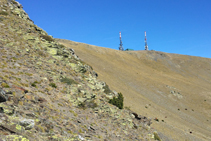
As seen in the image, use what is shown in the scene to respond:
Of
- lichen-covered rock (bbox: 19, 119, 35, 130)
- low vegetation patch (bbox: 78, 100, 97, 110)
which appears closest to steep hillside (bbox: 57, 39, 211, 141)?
low vegetation patch (bbox: 78, 100, 97, 110)

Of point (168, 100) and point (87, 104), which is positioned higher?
point (87, 104)

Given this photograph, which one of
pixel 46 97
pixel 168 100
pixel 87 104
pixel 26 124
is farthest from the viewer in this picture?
pixel 168 100

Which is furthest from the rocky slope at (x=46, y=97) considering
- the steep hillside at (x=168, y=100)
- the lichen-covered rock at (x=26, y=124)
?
the steep hillside at (x=168, y=100)

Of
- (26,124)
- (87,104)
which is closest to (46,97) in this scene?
(87,104)

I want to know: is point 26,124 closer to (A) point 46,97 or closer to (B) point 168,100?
(A) point 46,97

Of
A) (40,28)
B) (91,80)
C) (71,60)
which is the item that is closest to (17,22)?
(40,28)

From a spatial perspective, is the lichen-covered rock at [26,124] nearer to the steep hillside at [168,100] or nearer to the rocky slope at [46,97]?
the rocky slope at [46,97]

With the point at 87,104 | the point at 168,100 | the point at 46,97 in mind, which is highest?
the point at 46,97

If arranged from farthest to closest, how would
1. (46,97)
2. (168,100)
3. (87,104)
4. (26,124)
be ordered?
(168,100) → (87,104) → (46,97) → (26,124)

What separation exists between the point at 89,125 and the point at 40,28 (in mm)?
23786

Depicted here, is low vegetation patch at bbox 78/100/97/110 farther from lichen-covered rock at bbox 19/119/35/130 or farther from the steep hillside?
the steep hillside

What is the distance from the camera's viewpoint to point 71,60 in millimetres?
25094

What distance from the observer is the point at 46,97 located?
1355 centimetres

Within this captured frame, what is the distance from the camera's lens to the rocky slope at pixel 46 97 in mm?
8215
